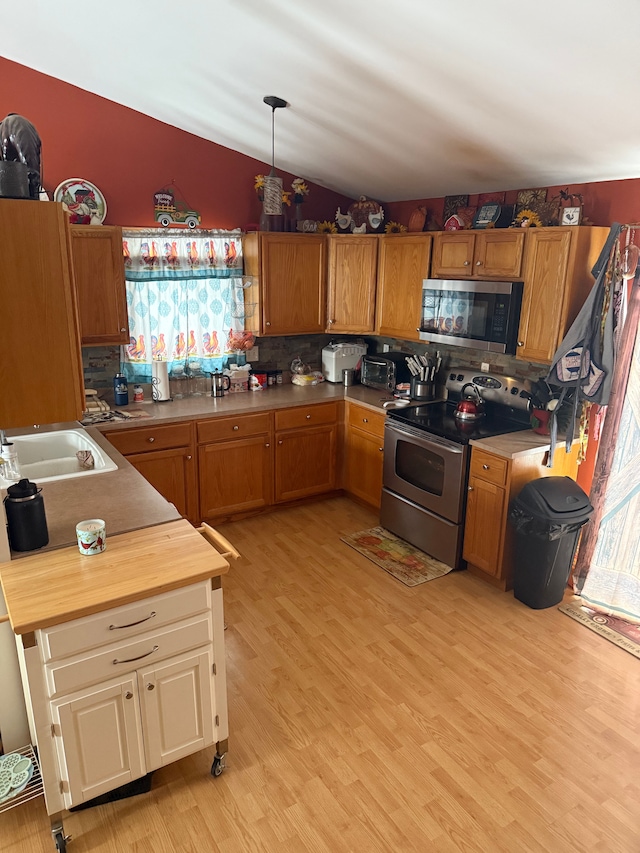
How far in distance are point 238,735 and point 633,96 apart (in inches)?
115

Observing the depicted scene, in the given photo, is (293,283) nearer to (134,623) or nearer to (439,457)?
(439,457)

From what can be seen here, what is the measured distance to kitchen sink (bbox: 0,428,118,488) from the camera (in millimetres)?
2924

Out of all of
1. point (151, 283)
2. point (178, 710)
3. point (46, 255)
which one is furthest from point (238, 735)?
point (151, 283)

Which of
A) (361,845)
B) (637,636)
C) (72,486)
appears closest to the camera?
(361,845)

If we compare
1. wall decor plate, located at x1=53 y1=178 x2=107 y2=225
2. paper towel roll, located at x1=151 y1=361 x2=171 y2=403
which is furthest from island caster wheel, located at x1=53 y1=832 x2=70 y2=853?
wall decor plate, located at x1=53 y1=178 x2=107 y2=225

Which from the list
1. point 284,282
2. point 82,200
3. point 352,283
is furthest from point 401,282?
point 82,200

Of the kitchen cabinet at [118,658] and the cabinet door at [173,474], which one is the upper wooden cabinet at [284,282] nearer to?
the cabinet door at [173,474]

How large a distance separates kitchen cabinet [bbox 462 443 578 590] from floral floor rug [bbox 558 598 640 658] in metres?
0.36

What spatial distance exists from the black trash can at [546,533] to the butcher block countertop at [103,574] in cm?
183

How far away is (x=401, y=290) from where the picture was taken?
4207 millimetres

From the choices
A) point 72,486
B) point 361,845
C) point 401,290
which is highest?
point 401,290

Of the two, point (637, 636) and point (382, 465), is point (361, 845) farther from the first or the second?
point (382, 465)

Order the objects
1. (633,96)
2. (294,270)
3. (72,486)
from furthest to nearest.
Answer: (294,270) → (72,486) → (633,96)

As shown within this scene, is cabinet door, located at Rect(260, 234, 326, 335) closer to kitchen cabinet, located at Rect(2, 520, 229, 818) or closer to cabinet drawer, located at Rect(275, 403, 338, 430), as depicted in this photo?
cabinet drawer, located at Rect(275, 403, 338, 430)
